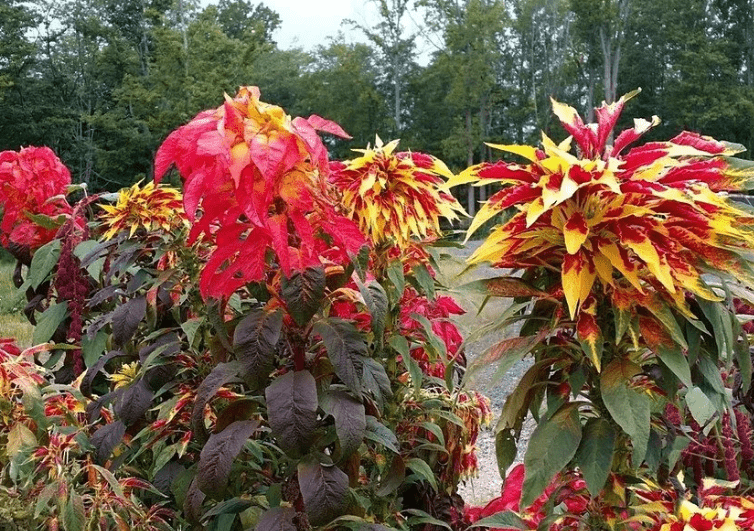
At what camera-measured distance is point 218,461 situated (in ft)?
3.23

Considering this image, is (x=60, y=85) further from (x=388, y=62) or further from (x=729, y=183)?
(x=729, y=183)

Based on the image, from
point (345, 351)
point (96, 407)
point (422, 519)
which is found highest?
point (345, 351)

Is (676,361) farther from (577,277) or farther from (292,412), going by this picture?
(292,412)

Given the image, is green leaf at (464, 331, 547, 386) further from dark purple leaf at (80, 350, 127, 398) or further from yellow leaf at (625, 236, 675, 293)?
dark purple leaf at (80, 350, 127, 398)

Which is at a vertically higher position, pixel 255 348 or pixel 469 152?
pixel 469 152

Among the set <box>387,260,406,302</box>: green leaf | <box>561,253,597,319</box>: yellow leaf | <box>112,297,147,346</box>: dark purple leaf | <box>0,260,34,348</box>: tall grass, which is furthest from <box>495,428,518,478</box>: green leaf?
<box>0,260,34,348</box>: tall grass

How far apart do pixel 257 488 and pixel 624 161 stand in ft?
2.92

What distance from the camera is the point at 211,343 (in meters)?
1.14

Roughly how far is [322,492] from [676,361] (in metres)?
0.47

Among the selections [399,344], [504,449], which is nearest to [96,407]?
[399,344]

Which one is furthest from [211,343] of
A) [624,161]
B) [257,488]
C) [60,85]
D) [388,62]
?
[388,62]

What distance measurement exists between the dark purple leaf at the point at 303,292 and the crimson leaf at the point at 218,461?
190 millimetres

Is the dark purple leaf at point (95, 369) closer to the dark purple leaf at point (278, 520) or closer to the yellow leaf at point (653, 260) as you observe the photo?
the dark purple leaf at point (278, 520)

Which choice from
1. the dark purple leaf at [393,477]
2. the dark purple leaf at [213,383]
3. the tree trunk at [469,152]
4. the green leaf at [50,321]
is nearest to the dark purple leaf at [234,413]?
the dark purple leaf at [213,383]
